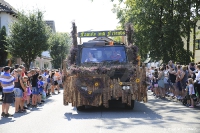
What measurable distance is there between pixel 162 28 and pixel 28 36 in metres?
11.5

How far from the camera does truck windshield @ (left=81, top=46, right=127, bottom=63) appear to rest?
40.6ft

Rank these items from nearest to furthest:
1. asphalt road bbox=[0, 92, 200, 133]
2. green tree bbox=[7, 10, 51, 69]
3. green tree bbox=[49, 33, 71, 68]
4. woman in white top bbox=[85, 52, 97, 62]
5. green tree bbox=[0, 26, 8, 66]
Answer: asphalt road bbox=[0, 92, 200, 133] → woman in white top bbox=[85, 52, 97, 62] → green tree bbox=[7, 10, 51, 69] → green tree bbox=[0, 26, 8, 66] → green tree bbox=[49, 33, 71, 68]

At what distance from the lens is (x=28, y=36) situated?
27.0 metres

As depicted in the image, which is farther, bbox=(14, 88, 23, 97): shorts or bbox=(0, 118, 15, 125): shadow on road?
bbox=(14, 88, 23, 97): shorts

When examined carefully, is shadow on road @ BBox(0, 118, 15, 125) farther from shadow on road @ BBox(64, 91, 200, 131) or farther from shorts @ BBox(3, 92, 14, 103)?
shadow on road @ BBox(64, 91, 200, 131)

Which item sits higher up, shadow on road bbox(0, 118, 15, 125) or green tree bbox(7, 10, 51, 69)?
green tree bbox(7, 10, 51, 69)

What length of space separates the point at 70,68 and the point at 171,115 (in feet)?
12.9

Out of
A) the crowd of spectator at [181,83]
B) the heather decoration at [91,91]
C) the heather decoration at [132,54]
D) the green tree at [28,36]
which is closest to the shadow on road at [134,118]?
the heather decoration at [91,91]

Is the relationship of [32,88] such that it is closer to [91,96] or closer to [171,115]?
[91,96]

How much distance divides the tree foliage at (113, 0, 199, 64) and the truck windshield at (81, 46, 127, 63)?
1312cm

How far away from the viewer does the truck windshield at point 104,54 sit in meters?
12.4

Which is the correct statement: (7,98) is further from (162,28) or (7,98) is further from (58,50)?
(58,50)

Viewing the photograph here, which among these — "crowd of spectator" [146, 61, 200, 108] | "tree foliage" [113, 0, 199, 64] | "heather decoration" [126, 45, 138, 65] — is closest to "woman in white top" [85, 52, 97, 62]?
"heather decoration" [126, 45, 138, 65]

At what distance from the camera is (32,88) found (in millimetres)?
14047
